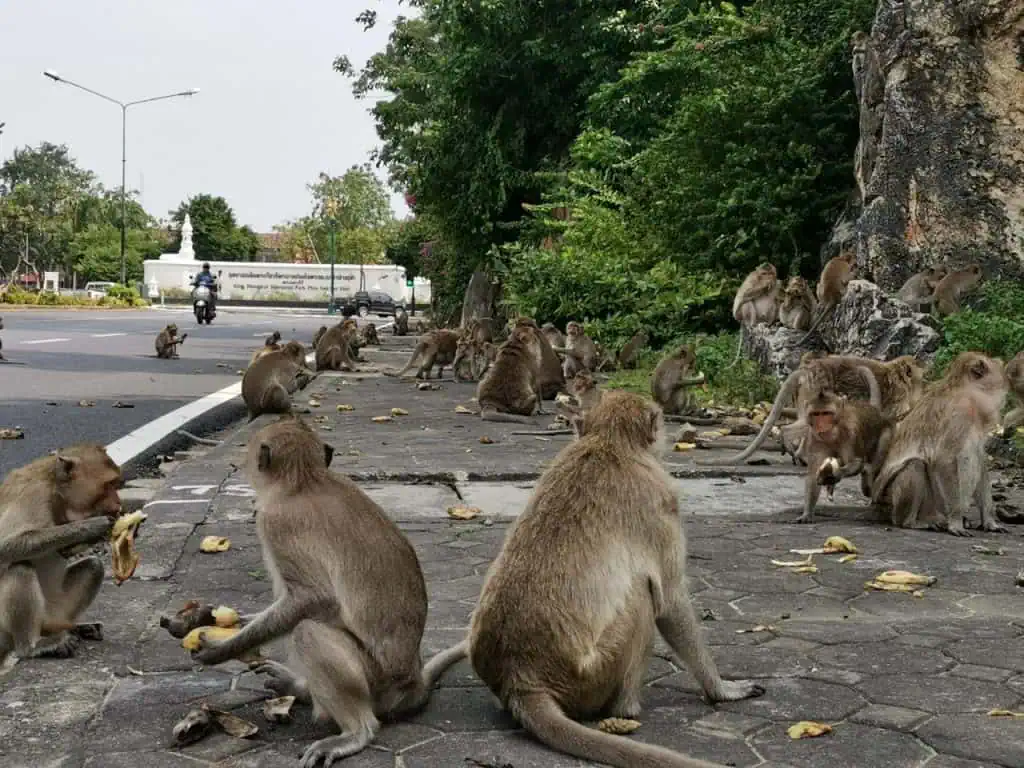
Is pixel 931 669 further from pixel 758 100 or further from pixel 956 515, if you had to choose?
pixel 758 100

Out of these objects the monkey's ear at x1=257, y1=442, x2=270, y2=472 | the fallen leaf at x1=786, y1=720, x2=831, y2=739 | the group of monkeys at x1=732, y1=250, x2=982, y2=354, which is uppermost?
the group of monkeys at x1=732, y1=250, x2=982, y2=354

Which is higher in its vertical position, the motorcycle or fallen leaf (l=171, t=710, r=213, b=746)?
the motorcycle

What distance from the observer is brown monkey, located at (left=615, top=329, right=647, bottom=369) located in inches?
746

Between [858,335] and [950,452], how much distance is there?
702 centimetres

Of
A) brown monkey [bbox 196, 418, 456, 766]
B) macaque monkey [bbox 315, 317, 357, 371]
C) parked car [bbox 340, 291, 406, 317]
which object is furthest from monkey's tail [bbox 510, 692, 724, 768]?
parked car [bbox 340, 291, 406, 317]

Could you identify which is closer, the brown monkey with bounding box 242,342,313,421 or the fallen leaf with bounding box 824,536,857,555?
the fallen leaf with bounding box 824,536,857,555

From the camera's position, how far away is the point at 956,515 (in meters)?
7.22

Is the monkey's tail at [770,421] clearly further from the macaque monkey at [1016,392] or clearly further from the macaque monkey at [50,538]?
the macaque monkey at [50,538]

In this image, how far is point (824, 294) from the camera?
1508 cm

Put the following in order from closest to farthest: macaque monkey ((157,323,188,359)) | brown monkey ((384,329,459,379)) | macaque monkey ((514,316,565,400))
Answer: macaque monkey ((514,316,565,400)), brown monkey ((384,329,459,379)), macaque monkey ((157,323,188,359))

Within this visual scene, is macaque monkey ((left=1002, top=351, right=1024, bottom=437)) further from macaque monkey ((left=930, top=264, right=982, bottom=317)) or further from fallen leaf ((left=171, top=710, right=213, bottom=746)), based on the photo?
fallen leaf ((left=171, top=710, right=213, bottom=746))

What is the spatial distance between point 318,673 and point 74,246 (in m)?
99.5

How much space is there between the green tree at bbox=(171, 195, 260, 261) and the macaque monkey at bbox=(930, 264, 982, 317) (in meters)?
94.1

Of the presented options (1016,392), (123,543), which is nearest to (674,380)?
(1016,392)
